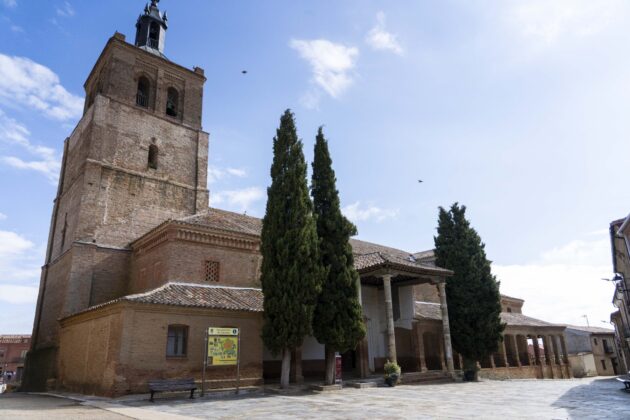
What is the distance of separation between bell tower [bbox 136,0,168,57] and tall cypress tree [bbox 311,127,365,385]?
16.0m

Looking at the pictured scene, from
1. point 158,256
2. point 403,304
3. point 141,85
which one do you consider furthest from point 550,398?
point 141,85

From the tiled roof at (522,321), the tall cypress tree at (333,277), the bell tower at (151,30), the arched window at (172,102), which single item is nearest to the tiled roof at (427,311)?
the tiled roof at (522,321)

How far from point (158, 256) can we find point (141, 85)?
42.3 ft

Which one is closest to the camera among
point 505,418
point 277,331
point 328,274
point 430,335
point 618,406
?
point 505,418

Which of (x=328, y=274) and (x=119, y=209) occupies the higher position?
(x=119, y=209)

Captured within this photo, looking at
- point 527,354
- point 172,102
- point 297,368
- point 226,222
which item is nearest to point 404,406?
point 297,368

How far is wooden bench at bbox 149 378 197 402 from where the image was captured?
12922mm

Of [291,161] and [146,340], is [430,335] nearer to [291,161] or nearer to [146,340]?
[291,161]

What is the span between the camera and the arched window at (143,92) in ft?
85.1

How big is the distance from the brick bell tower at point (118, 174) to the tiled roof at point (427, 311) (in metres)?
13.9

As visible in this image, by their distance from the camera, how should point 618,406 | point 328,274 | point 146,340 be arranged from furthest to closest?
point 328,274 → point 146,340 → point 618,406

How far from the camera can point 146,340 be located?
572 inches

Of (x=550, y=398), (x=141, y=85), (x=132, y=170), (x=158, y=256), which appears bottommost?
(x=550, y=398)

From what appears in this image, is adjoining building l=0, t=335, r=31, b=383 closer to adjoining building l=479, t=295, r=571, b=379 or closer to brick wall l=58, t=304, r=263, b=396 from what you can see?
brick wall l=58, t=304, r=263, b=396
